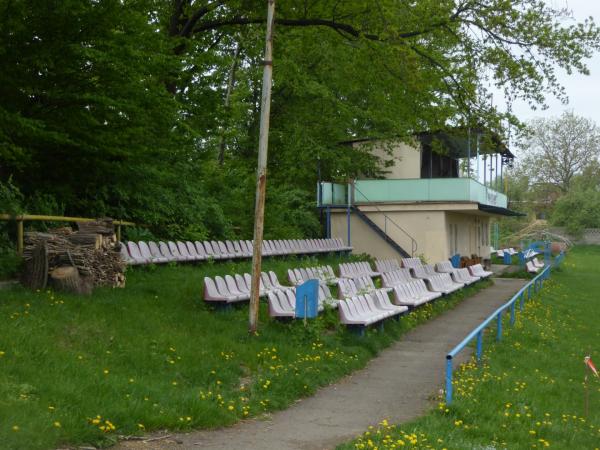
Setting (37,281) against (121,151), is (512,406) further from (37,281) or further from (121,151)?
(121,151)

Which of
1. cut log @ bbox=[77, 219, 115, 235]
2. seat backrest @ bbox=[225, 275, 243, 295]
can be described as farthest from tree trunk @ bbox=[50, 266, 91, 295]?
seat backrest @ bbox=[225, 275, 243, 295]

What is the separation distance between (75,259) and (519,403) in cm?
707

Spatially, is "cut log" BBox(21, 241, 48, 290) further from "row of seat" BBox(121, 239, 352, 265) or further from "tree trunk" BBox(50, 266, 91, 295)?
"row of seat" BBox(121, 239, 352, 265)

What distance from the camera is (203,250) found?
19625 millimetres

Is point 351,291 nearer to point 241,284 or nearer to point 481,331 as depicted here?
point 241,284

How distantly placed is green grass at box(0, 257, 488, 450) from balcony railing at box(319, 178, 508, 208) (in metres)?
16.4

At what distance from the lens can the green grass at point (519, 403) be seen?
295 inches

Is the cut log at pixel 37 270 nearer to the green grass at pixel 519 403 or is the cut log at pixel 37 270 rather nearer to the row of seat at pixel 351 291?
the row of seat at pixel 351 291

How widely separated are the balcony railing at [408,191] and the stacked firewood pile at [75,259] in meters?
18.4

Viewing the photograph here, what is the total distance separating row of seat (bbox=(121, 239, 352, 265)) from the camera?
53.9 ft

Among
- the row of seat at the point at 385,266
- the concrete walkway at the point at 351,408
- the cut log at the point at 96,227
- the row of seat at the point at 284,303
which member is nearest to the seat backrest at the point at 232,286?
the row of seat at the point at 284,303

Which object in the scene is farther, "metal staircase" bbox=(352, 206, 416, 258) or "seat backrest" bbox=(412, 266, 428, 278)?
"metal staircase" bbox=(352, 206, 416, 258)

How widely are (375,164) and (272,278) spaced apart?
17.6 m

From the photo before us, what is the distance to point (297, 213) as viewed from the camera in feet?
103
